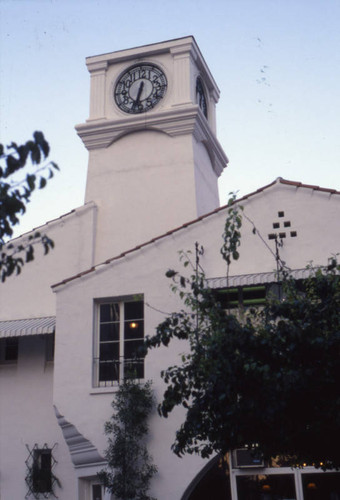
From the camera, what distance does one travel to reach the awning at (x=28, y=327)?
17750 mm

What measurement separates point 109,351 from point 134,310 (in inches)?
45.4

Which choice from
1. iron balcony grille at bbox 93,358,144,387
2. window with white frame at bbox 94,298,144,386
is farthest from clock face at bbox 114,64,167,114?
iron balcony grille at bbox 93,358,144,387

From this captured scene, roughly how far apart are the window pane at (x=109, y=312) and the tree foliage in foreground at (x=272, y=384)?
6199 millimetres

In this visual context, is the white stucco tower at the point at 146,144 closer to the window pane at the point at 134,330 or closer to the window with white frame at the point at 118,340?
the window with white frame at the point at 118,340

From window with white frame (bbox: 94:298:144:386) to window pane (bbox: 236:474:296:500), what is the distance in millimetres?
3325

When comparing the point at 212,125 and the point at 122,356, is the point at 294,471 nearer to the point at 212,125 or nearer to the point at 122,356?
the point at 122,356

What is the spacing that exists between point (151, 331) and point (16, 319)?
17.1 ft

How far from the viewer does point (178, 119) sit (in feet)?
76.1

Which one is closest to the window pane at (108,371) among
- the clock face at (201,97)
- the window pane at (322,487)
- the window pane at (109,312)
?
the window pane at (109,312)

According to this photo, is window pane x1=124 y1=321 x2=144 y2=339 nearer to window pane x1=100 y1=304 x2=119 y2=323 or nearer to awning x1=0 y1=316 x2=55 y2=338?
window pane x1=100 y1=304 x2=119 y2=323

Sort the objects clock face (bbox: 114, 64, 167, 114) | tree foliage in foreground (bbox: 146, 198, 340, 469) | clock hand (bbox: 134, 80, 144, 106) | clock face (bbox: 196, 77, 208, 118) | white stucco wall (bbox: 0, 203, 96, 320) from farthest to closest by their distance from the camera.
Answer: clock face (bbox: 196, 77, 208, 118)
clock hand (bbox: 134, 80, 144, 106)
clock face (bbox: 114, 64, 167, 114)
white stucco wall (bbox: 0, 203, 96, 320)
tree foliage in foreground (bbox: 146, 198, 340, 469)

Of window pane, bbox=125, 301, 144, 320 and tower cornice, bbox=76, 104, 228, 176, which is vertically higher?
tower cornice, bbox=76, 104, 228, 176

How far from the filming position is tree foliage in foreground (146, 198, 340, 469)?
10242 mm

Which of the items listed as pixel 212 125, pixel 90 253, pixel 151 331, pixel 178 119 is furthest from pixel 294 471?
pixel 212 125
